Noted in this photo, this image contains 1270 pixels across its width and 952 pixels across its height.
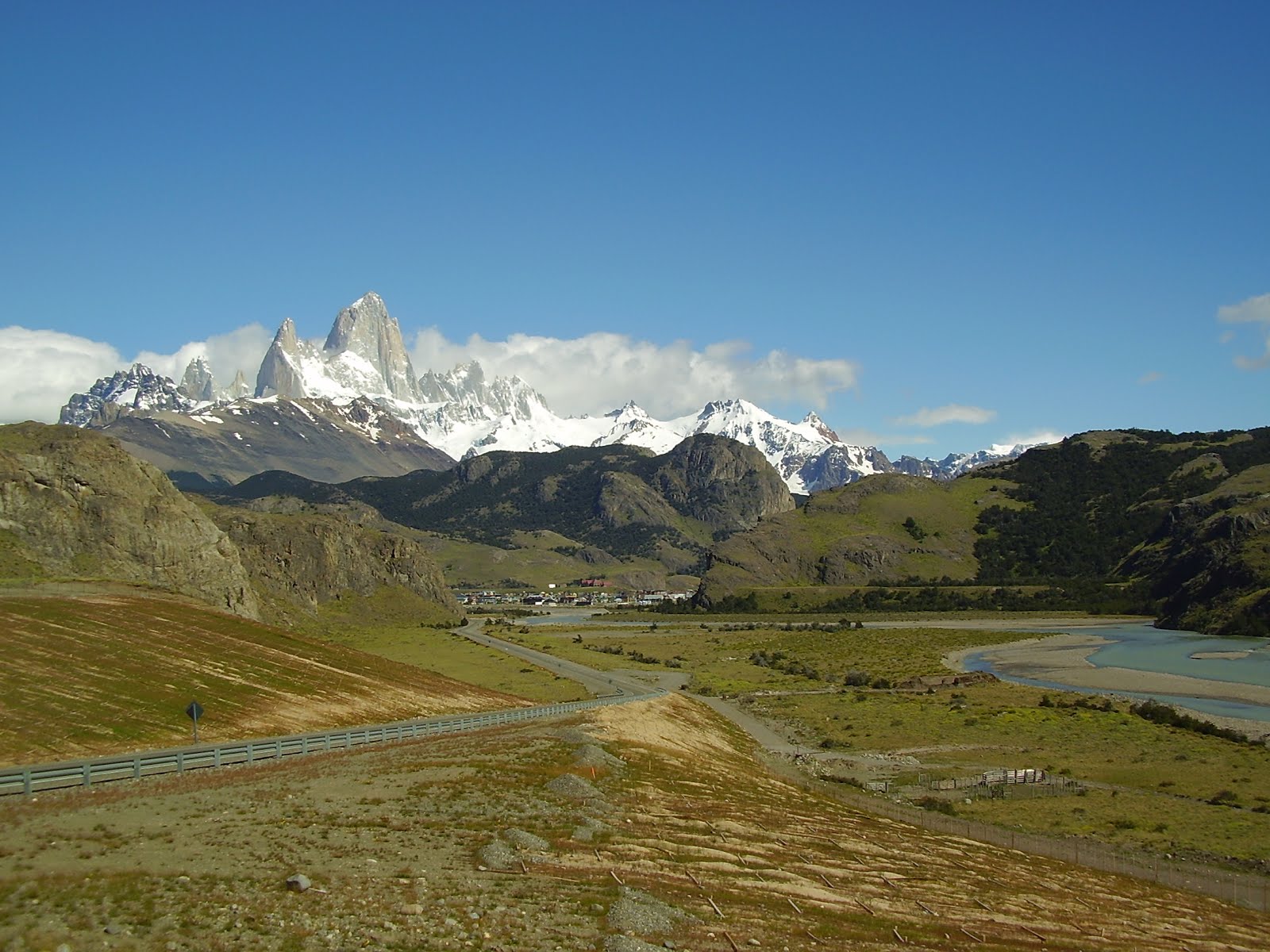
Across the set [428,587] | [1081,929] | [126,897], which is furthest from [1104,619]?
[126,897]

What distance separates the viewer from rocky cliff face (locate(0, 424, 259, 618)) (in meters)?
92.8

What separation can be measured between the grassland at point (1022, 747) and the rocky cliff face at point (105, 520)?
44791 mm

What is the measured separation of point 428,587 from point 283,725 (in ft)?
469

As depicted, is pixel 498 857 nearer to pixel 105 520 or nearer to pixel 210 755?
pixel 210 755

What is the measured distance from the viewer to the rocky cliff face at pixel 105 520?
305 ft

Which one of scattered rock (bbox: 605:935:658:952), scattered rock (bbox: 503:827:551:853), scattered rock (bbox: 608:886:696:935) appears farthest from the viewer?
scattered rock (bbox: 503:827:551:853)

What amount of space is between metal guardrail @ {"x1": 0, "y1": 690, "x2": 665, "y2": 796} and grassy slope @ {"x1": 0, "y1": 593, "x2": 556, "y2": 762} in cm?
471

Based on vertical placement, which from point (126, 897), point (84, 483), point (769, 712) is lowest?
point (769, 712)

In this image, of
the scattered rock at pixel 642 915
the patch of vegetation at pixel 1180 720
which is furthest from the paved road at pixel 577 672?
the scattered rock at pixel 642 915

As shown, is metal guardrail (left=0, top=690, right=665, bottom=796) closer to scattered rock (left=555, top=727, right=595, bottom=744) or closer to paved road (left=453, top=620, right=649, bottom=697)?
scattered rock (left=555, top=727, right=595, bottom=744)

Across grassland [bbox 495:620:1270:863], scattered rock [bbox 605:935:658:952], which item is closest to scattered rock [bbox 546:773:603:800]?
scattered rock [bbox 605:935:658:952]

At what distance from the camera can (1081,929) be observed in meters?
30.2

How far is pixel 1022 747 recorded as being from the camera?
67500 millimetres

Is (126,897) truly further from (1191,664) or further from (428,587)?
(428,587)
